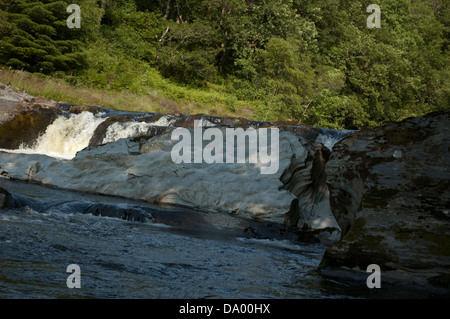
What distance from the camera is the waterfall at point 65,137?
1772 centimetres

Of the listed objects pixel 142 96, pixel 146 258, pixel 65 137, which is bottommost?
pixel 146 258

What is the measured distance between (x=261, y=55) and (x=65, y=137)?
21.2 m

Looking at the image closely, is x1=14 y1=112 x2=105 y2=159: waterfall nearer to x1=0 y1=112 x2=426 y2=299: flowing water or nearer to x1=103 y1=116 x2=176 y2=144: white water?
x1=103 y1=116 x2=176 y2=144: white water

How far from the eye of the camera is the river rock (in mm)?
4926

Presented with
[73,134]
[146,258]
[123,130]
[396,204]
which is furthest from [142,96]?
[396,204]

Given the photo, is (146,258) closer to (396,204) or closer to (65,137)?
(396,204)

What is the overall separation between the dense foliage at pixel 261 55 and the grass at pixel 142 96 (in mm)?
735

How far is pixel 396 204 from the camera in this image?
17.6ft

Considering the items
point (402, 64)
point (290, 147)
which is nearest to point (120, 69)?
point (402, 64)

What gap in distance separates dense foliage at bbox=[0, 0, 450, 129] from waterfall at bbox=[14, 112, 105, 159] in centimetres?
1133

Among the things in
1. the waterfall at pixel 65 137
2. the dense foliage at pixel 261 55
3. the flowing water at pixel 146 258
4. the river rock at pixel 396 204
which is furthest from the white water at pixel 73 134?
the river rock at pixel 396 204

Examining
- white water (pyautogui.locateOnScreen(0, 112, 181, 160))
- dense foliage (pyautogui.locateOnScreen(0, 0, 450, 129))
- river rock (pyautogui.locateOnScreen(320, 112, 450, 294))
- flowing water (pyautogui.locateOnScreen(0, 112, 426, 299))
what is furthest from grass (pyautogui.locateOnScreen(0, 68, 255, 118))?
river rock (pyautogui.locateOnScreen(320, 112, 450, 294))

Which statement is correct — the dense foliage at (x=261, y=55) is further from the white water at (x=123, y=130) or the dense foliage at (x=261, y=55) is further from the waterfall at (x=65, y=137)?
the white water at (x=123, y=130)
